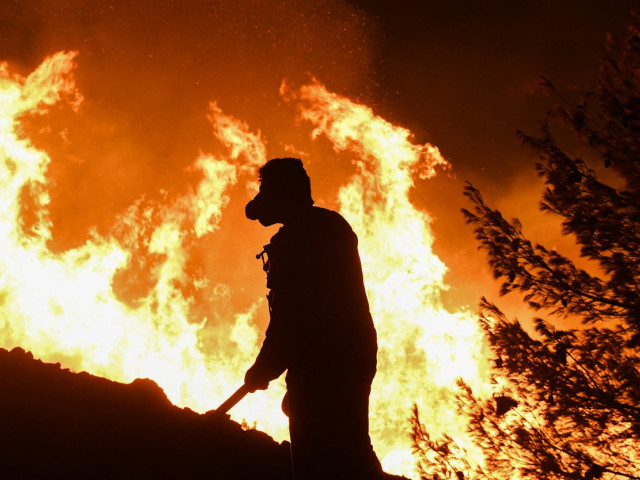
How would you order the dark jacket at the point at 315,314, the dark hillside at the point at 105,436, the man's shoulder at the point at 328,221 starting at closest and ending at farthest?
the dark jacket at the point at 315,314
the man's shoulder at the point at 328,221
the dark hillside at the point at 105,436

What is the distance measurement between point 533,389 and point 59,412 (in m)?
7.98

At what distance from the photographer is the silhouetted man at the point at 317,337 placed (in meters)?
1.71

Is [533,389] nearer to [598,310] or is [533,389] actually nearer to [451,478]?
[598,310]

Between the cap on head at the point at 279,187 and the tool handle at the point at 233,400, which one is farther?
the cap on head at the point at 279,187

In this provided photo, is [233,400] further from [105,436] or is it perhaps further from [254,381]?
[105,436]

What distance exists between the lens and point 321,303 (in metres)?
1.91

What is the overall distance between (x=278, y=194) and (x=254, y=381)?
906mm

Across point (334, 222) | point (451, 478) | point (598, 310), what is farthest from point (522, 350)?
point (334, 222)

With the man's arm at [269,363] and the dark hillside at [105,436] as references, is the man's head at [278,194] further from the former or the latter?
the dark hillside at [105,436]

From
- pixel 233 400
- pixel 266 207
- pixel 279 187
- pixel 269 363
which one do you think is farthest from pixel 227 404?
pixel 279 187

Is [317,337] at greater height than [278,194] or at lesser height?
lesser

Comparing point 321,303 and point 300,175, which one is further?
point 300,175

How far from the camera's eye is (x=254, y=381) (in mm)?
1857

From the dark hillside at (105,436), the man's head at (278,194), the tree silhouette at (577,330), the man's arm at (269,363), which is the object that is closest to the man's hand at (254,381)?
the man's arm at (269,363)
